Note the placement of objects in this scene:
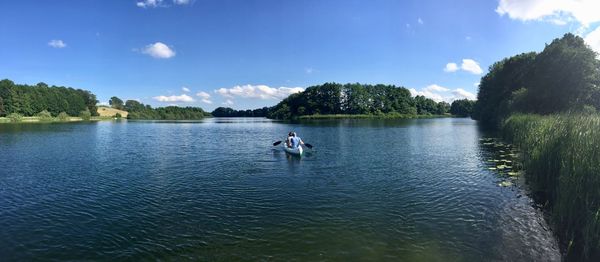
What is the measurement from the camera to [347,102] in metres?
182

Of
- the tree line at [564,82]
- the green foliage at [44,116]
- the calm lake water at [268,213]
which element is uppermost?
the tree line at [564,82]

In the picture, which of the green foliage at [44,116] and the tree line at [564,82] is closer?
the tree line at [564,82]

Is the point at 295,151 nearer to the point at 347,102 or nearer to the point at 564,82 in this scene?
the point at 564,82

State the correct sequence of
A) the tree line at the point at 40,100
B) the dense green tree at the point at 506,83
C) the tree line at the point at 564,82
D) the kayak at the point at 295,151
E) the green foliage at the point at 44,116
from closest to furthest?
the kayak at the point at 295,151
the tree line at the point at 564,82
the dense green tree at the point at 506,83
the green foliage at the point at 44,116
the tree line at the point at 40,100

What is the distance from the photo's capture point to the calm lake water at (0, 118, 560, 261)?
10.6 m

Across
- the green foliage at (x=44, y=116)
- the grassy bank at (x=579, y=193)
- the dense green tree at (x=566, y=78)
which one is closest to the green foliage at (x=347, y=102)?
the green foliage at (x=44, y=116)

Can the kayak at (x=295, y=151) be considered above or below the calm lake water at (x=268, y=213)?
above

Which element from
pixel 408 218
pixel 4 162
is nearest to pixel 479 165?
pixel 408 218

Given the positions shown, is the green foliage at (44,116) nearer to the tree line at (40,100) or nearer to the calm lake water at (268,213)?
the tree line at (40,100)

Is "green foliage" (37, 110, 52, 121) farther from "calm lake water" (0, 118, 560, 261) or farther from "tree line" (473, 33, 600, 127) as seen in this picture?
"tree line" (473, 33, 600, 127)

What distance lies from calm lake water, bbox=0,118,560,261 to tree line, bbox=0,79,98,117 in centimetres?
14184

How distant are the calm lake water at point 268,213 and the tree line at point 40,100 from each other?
5584 inches

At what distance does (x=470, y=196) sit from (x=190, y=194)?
13.8 m

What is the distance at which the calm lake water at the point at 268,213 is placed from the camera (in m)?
10.6
